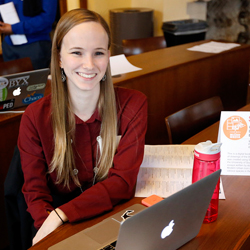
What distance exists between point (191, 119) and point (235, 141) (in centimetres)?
45

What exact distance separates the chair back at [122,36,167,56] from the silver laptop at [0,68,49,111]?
64.7 inches

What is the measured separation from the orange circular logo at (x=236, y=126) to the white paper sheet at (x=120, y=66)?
1307mm

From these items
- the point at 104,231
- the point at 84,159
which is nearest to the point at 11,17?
the point at 84,159

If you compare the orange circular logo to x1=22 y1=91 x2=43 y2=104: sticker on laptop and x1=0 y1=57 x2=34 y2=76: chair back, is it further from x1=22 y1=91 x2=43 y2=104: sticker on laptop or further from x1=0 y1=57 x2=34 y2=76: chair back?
x1=0 y1=57 x2=34 y2=76: chair back

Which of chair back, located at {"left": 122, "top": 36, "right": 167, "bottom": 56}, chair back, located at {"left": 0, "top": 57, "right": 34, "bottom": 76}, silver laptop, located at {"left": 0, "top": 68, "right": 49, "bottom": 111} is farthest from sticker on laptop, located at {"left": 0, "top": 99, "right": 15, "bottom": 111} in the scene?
chair back, located at {"left": 122, "top": 36, "right": 167, "bottom": 56}

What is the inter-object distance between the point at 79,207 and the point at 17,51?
233 centimetres

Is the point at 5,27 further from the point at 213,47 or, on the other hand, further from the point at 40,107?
the point at 40,107

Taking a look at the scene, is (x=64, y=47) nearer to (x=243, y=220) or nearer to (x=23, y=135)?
(x=23, y=135)

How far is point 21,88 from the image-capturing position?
1.90 metres

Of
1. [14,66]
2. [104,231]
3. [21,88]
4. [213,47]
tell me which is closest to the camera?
[104,231]

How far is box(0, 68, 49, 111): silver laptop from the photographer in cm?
182

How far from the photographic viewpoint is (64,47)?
130 centimetres

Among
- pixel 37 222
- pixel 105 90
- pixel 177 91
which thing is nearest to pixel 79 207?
pixel 37 222

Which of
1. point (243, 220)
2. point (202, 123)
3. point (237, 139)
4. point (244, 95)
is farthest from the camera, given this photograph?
point (244, 95)
